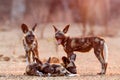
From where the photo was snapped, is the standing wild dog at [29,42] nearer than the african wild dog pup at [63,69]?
No

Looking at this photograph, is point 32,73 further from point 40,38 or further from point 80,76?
point 40,38

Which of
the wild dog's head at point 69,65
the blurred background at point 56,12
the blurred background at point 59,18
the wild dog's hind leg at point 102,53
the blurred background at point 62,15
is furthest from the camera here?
the blurred background at point 56,12

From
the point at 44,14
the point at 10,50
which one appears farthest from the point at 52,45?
the point at 44,14

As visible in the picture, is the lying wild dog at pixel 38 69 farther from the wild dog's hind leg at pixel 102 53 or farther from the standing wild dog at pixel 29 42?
the wild dog's hind leg at pixel 102 53

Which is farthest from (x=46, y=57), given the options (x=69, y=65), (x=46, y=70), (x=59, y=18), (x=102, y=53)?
(x=59, y=18)

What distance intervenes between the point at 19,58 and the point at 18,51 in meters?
2.46

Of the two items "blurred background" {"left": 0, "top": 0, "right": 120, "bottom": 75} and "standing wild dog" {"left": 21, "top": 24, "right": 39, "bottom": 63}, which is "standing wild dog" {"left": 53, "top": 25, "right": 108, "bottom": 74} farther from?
"blurred background" {"left": 0, "top": 0, "right": 120, "bottom": 75}

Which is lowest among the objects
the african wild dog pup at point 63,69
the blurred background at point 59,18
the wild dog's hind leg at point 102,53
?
the african wild dog pup at point 63,69

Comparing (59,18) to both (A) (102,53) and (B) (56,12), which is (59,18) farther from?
(A) (102,53)

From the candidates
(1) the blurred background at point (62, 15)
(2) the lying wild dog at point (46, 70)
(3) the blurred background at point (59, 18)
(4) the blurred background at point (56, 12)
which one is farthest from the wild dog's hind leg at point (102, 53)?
(4) the blurred background at point (56, 12)

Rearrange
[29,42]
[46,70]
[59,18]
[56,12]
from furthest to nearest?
[56,12]
[59,18]
[29,42]
[46,70]

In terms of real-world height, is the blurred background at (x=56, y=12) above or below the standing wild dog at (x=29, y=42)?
above

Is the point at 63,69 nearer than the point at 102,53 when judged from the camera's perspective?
Yes

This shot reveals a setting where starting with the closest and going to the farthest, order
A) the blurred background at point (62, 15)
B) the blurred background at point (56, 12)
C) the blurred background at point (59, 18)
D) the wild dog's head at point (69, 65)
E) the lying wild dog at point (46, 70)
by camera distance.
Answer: the lying wild dog at point (46, 70)
the wild dog's head at point (69, 65)
the blurred background at point (59, 18)
the blurred background at point (62, 15)
the blurred background at point (56, 12)
